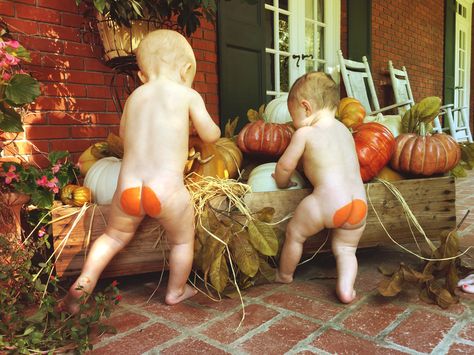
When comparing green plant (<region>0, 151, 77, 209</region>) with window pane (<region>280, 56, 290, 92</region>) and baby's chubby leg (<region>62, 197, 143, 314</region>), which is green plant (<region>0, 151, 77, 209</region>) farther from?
window pane (<region>280, 56, 290, 92</region>)

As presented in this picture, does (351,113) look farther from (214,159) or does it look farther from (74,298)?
(74,298)

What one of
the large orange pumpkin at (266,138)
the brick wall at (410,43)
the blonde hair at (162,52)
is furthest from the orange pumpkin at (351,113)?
the brick wall at (410,43)

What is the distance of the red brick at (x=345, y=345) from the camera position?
1235 millimetres

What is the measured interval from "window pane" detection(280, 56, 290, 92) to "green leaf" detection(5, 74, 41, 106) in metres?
2.97

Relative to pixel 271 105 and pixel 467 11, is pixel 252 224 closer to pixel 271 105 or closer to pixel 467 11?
pixel 271 105

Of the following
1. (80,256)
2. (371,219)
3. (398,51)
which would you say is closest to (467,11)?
(398,51)

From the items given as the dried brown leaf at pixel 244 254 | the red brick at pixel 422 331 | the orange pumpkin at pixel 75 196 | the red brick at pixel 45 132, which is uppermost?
the red brick at pixel 45 132

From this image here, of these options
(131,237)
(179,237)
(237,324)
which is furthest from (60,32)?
(237,324)

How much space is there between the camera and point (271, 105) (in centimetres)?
269

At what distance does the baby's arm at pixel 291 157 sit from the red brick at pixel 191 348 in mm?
791

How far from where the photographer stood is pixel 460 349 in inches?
48.7

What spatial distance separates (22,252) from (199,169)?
31.8 inches

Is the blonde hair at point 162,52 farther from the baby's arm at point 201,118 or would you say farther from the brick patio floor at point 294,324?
the brick patio floor at point 294,324

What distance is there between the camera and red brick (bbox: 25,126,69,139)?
228cm
